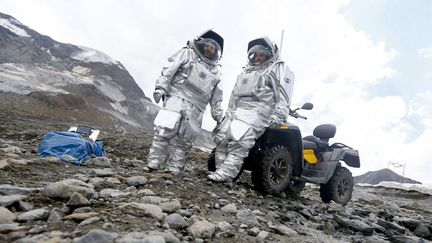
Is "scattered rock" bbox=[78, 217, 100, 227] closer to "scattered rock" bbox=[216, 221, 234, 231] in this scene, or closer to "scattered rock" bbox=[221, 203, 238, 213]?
"scattered rock" bbox=[216, 221, 234, 231]

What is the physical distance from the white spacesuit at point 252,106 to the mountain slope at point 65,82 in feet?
88.9

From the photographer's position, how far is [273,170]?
5.18m

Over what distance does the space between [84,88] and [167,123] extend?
4167 cm

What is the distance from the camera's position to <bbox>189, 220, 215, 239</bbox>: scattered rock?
2371 mm

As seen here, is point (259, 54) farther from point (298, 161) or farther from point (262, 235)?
point (262, 235)

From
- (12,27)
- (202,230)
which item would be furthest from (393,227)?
(12,27)

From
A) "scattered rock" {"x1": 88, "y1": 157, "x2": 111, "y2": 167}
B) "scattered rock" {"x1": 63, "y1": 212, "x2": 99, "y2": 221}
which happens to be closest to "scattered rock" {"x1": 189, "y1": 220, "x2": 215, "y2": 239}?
"scattered rock" {"x1": 63, "y1": 212, "x2": 99, "y2": 221}

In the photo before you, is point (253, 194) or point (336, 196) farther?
point (336, 196)

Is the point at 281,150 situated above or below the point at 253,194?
above

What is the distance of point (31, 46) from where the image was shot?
4969 cm

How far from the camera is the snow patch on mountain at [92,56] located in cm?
5775

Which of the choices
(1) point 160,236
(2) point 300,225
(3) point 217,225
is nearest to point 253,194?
(2) point 300,225

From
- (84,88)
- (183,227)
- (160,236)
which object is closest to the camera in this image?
(160,236)

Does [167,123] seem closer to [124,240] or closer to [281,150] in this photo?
[281,150]
